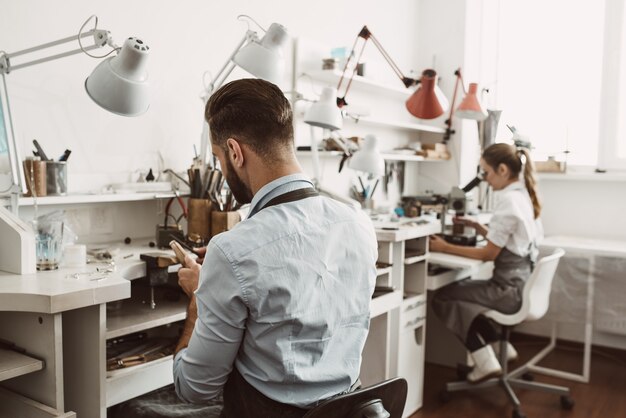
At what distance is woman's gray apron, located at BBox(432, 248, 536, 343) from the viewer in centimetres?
301

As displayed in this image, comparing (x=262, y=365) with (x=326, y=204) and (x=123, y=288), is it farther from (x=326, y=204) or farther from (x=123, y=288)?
(x=123, y=288)

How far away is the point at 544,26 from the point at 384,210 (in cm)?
199

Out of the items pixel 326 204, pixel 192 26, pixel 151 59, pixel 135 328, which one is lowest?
pixel 135 328

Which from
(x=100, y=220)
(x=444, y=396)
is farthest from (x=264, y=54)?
(x=444, y=396)

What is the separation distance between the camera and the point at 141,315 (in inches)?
70.3

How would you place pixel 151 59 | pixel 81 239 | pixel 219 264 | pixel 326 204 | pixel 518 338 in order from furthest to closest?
pixel 518 338
pixel 151 59
pixel 81 239
pixel 326 204
pixel 219 264

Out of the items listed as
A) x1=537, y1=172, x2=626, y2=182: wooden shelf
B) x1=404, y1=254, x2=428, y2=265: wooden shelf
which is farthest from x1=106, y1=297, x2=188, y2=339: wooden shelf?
x1=537, y1=172, x2=626, y2=182: wooden shelf

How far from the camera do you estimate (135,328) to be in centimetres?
167

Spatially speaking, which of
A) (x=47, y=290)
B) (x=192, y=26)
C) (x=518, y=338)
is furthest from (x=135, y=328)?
(x=518, y=338)

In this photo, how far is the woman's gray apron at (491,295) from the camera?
301 centimetres

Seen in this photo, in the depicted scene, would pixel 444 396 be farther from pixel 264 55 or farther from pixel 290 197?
pixel 290 197

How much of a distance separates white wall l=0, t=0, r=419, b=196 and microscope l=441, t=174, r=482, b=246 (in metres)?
1.17

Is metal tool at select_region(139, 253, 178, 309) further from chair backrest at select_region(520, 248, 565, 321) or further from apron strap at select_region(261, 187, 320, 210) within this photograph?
Answer: chair backrest at select_region(520, 248, 565, 321)

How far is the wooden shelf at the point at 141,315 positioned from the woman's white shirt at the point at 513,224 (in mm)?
1692
